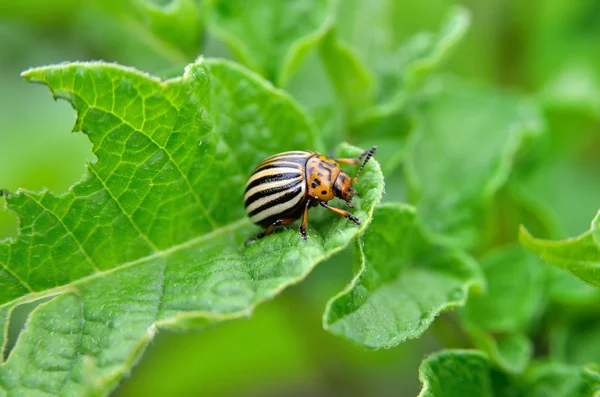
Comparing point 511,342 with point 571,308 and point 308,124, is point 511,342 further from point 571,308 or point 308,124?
point 308,124

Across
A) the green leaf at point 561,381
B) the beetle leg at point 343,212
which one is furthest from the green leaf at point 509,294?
the beetle leg at point 343,212

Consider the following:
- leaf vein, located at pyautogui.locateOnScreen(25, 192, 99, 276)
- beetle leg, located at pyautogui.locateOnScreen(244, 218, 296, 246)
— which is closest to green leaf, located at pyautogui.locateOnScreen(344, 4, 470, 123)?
beetle leg, located at pyautogui.locateOnScreen(244, 218, 296, 246)

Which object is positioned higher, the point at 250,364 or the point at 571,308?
the point at 571,308

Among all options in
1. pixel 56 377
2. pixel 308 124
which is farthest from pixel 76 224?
pixel 308 124

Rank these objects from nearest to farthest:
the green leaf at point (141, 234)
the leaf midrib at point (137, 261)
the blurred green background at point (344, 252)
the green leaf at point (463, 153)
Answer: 1. the green leaf at point (141, 234)
2. the leaf midrib at point (137, 261)
3. the green leaf at point (463, 153)
4. the blurred green background at point (344, 252)

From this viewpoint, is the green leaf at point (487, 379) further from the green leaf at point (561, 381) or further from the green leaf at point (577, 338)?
the green leaf at point (577, 338)

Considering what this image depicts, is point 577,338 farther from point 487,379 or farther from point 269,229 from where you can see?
point 269,229
